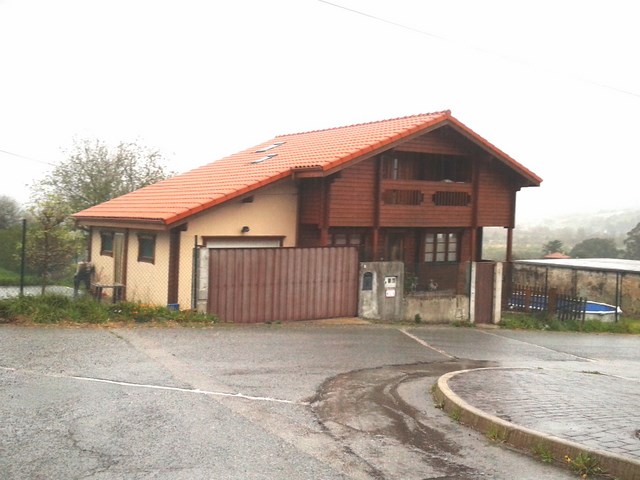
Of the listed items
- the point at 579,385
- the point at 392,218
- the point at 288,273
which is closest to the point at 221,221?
the point at 288,273

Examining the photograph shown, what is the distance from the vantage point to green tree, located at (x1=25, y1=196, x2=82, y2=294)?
15953mm

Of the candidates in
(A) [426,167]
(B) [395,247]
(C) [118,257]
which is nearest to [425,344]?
(B) [395,247]

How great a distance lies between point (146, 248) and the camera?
18.1 m

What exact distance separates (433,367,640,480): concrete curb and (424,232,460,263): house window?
14.2m

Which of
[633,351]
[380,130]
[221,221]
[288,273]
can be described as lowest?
[633,351]

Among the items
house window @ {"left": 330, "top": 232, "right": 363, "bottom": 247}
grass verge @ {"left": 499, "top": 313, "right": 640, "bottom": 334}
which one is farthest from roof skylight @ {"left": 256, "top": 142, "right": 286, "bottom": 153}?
grass verge @ {"left": 499, "top": 313, "right": 640, "bottom": 334}

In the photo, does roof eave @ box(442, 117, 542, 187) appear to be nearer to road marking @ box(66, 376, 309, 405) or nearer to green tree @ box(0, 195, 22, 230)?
road marking @ box(66, 376, 309, 405)

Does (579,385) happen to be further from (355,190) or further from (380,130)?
(380,130)

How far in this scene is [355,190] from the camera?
62.7 ft

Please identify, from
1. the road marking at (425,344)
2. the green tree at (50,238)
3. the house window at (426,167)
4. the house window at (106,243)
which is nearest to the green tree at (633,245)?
the house window at (426,167)

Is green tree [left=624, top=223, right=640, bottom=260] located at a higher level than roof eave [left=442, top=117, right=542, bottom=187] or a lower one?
Result: lower

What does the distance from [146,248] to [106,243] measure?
3.21m

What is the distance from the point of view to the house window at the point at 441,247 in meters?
23.0

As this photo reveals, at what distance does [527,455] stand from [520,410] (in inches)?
54.3
